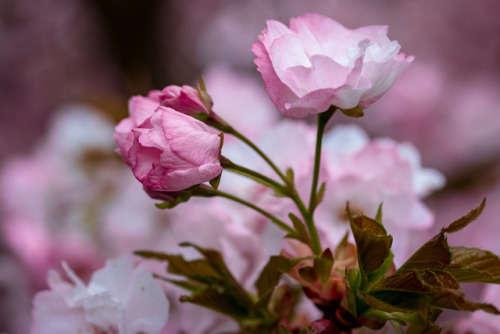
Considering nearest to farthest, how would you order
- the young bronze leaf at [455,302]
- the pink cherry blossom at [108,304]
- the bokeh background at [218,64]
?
1. the young bronze leaf at [455,302]
2. the pink cherry blossom at [108,304]
3. the bokeh background at [218,64]

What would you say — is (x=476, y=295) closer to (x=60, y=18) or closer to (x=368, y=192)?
(x=368, y=192)

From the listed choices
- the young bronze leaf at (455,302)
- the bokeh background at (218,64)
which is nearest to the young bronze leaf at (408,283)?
the young bronze leaf at (455,302)

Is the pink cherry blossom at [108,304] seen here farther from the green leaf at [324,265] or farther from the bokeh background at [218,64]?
the bokeh background at [218,64]

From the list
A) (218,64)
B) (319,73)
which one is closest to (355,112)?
(319,73)

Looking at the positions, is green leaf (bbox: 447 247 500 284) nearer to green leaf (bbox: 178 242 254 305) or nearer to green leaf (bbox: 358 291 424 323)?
green leaf (bbox: 358 291 424 323)

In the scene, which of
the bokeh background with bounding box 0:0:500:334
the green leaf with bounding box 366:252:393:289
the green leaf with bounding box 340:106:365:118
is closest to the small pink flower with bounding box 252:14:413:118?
the green leaf with bounding box 340:106:365:118

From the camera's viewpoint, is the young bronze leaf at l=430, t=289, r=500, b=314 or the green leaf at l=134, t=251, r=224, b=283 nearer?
the young bronze leaf at l=430, t=289, r=500, b=314
